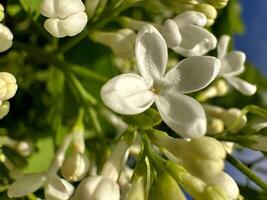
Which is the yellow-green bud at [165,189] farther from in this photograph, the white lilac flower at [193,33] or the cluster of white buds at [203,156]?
the white lilac flower at [193,33]

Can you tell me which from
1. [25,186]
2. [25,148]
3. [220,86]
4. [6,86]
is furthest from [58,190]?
[220,86]

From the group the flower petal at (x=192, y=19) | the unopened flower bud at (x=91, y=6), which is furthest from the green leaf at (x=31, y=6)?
the flower petal at (x=192, y=19)

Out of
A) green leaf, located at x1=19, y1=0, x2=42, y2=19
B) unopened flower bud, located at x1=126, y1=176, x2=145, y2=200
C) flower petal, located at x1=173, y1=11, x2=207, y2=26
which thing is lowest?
unopened flower bud, located at x1=126, y1=176, x2=145, y2=200

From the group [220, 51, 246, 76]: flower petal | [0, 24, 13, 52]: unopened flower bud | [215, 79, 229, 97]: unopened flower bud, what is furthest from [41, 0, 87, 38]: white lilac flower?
[215, 79, 229, 97]: unopened flower bud

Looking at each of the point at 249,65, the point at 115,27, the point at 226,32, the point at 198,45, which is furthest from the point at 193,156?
the point at 249,65

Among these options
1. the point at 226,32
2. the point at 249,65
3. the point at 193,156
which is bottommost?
the point at 249,65

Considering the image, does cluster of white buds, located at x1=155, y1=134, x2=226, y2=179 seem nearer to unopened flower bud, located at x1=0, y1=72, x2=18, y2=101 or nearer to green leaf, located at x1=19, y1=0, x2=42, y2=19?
unopened flower bud, located at x1=0, y1=72, x2=18, y2=101

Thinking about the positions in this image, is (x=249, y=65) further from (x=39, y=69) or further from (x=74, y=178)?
(x=74, y=178)
